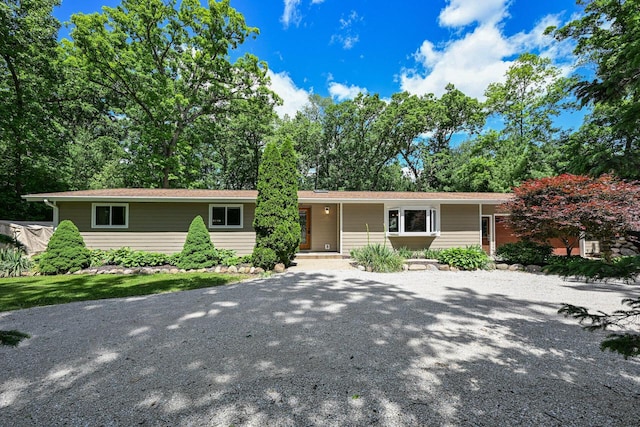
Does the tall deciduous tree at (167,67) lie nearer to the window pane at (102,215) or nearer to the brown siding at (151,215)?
the window pane at (102,215)

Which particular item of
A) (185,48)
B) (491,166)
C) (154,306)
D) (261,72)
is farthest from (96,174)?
(491,166)

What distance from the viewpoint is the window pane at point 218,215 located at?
1090 centimetres

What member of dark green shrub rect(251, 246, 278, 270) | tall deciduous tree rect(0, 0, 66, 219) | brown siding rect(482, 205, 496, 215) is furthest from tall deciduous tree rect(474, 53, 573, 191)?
tall deciduous tree rect(0, 0, 66, 219)

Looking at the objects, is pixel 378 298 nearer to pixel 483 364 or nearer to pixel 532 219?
pixel 483 364

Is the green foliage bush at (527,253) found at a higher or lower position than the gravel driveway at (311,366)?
higher

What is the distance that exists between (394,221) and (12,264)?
40.0ft

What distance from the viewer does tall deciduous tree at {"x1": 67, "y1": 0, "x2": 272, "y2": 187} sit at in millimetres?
15094

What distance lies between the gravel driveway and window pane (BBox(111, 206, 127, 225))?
6329 mm

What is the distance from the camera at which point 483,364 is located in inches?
109

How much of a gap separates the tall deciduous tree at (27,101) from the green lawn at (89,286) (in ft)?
37.2

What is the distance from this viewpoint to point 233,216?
11.0 meters

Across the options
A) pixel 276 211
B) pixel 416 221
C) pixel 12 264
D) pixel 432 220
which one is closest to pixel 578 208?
pixel 432 220

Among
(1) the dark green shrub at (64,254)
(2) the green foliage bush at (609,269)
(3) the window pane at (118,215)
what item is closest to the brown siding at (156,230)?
(3) the window pane at (118,215)

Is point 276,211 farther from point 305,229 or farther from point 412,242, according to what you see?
point 412,242
